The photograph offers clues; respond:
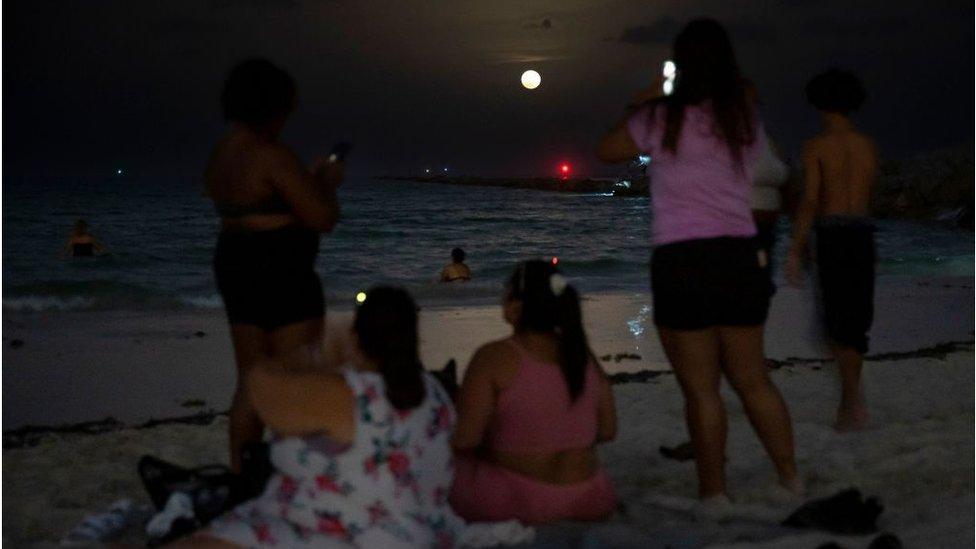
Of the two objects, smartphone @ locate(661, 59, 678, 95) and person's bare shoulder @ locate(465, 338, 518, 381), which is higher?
smartphone @ locate(661, 59, 678, 95)

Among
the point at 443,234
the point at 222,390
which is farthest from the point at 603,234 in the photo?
the point at 222,390

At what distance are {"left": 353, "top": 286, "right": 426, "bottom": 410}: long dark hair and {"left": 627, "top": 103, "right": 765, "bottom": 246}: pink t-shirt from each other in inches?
42.1

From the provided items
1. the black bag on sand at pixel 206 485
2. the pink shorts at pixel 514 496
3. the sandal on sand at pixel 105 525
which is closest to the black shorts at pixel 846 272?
the pink shorts at pixel 514 496

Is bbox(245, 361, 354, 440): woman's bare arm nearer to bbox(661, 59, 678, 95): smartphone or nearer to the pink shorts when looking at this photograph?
the pink shorts

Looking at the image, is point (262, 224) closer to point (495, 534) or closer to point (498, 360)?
point (498, 360)

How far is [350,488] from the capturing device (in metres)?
3.01

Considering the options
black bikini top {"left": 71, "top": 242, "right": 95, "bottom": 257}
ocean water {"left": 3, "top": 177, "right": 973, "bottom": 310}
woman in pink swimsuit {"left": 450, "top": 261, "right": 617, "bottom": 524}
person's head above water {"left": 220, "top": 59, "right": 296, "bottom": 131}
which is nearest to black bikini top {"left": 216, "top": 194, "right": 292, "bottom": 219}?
person's head above water {"left": 220, "top": 59, "right": 296, "bottom": 131}

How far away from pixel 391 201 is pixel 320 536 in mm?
54037

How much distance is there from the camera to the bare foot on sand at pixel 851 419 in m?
5.30

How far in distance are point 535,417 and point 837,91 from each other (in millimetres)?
2269

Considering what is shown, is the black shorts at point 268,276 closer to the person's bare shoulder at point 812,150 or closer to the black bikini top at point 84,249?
the person's bare shoulder at point 812,150

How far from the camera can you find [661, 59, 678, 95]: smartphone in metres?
3.70

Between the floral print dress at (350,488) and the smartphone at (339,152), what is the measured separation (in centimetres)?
115

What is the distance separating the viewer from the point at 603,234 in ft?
118
